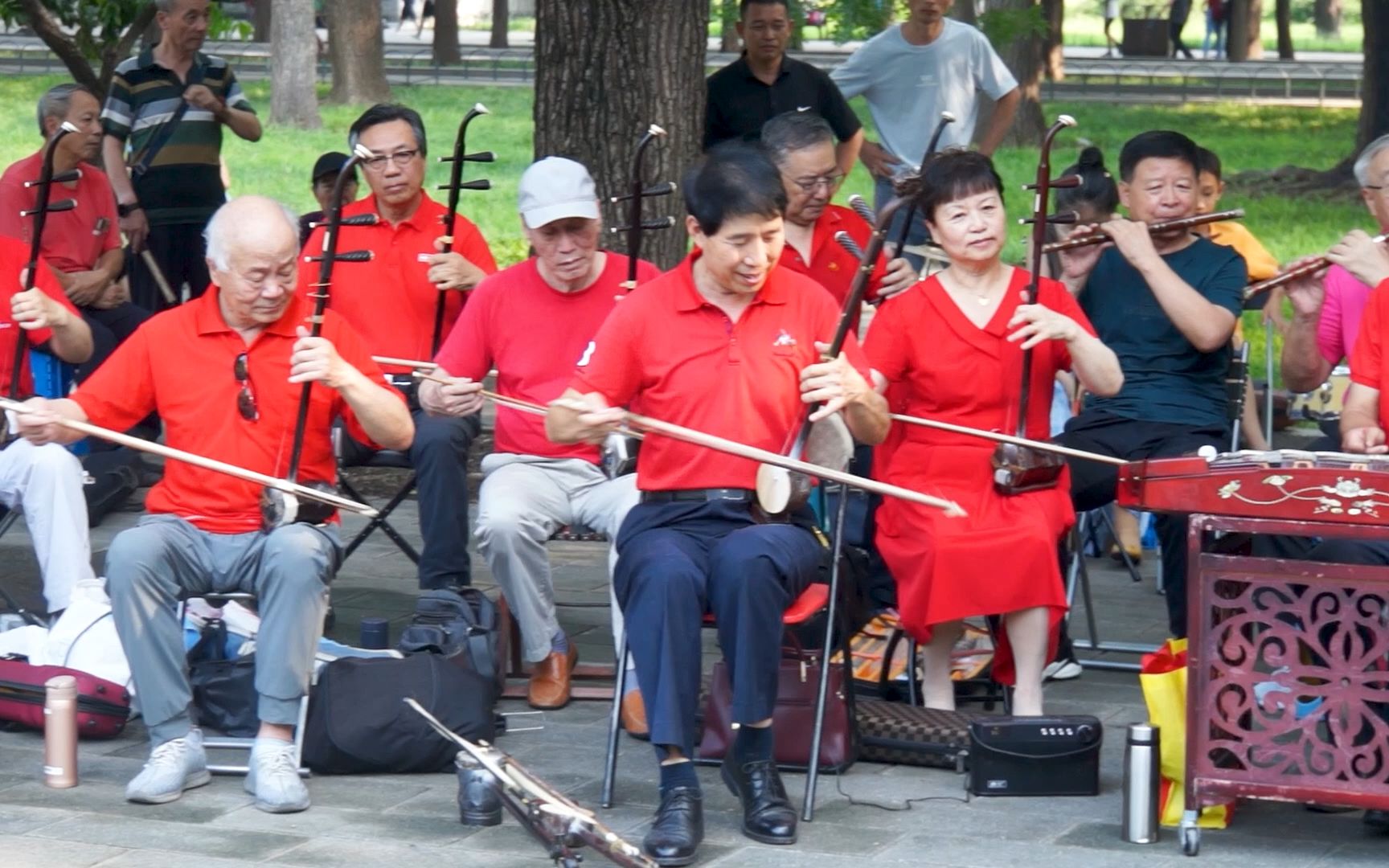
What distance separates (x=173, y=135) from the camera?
8.31m

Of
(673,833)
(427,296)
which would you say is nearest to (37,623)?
(427,296)

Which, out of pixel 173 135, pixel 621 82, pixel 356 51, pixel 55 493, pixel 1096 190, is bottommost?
pixel 55 493

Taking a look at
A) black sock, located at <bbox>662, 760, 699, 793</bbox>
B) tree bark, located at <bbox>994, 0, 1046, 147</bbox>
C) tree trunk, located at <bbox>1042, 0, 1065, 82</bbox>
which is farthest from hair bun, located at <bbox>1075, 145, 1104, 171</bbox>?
tree trunk, located at <bbox>1042, 0, 1065, 82</bbox>

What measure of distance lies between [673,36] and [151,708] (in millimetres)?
3264

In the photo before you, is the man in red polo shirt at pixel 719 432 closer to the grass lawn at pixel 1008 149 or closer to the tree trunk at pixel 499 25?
the grass lawn at pixel 1008 149

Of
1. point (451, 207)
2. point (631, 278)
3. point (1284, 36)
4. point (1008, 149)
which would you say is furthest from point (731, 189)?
point (1284, 36)

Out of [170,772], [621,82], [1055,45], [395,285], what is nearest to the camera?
[170,772]

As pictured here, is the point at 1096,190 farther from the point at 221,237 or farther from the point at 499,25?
the point at 499,25

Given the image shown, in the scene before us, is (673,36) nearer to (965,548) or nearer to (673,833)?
(965,548)

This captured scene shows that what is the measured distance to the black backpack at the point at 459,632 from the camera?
4.96 metres

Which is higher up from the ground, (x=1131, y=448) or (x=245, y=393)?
(x=245, y=393)

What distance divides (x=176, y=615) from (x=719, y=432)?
1.25 meters

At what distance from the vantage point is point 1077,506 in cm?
528

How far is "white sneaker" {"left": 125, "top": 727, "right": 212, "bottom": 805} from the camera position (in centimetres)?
445
